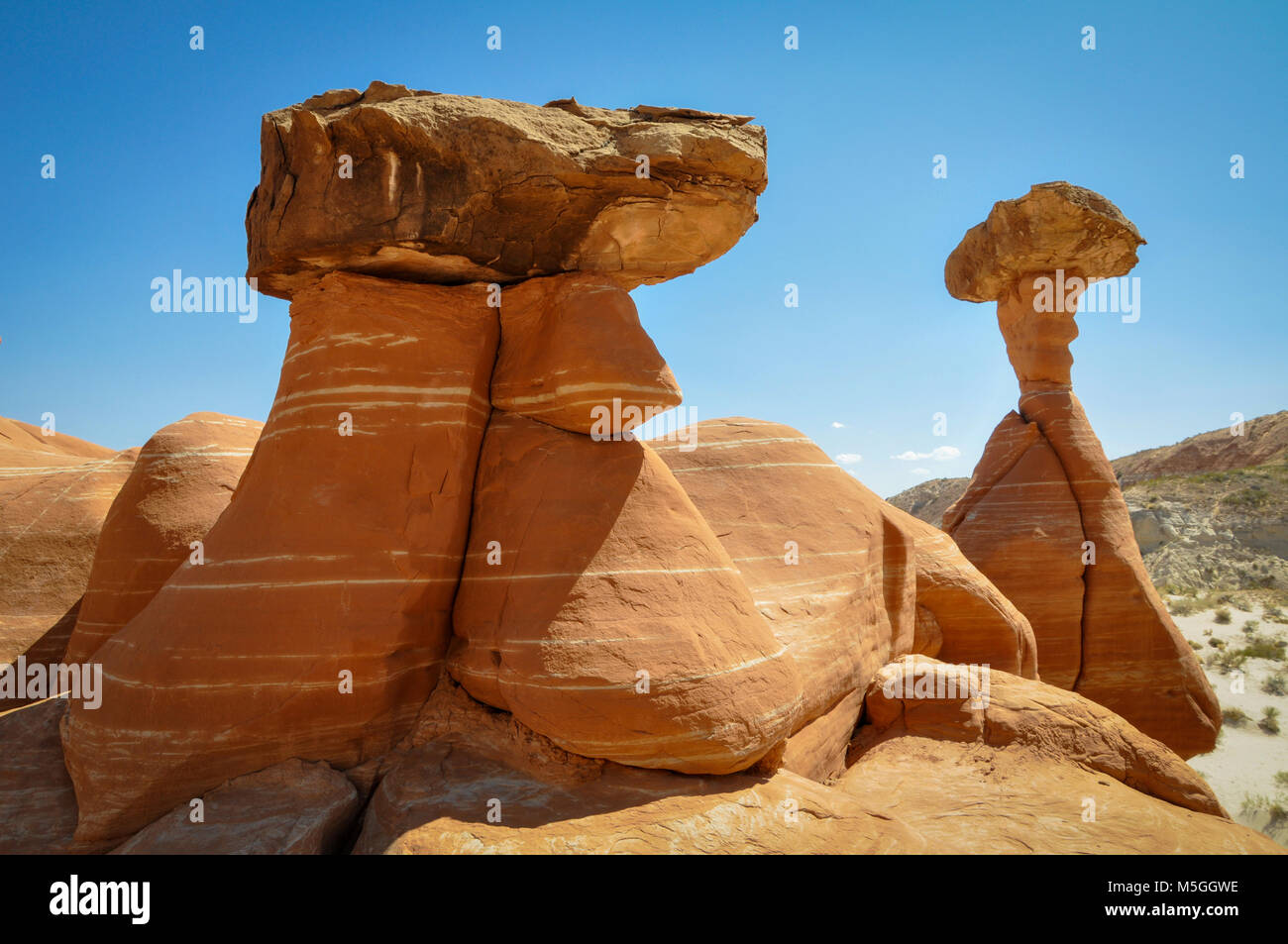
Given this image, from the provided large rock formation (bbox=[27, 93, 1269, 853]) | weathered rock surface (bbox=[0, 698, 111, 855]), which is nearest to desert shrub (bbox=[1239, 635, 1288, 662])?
large rock formation (bbox=[27, 93, 1269, 853])

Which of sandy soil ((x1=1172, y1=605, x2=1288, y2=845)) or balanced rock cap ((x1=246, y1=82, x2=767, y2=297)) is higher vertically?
balanced rock cap ((x1=246, y1=82, x2=767, y2=297))

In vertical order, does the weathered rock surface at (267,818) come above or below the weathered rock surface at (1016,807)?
above

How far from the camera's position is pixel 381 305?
460 centimetres

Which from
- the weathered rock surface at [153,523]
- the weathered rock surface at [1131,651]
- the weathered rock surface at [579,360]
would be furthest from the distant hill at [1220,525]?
the weathered rock surface at [153,523]

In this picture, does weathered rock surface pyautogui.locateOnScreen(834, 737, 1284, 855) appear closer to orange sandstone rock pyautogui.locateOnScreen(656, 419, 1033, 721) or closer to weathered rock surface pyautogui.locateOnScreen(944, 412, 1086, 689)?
orange sandstone rock pyautogui.locateOnScreen(656, 419, 1033, 721)

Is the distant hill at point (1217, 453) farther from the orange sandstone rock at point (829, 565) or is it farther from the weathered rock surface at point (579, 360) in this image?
the weathered rock surface at point (579, 360)

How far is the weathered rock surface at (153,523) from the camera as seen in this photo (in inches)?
253

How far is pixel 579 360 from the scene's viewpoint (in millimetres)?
4660

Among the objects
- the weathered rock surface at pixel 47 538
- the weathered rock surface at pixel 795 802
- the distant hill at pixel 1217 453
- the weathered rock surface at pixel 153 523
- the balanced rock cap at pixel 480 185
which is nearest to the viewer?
the weathered rock surface at pixel 795 802

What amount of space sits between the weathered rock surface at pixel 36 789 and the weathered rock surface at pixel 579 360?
3.49 m

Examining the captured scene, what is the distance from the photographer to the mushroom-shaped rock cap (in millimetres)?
11586

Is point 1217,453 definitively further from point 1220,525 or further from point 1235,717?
point 1235,717

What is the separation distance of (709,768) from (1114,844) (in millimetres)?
2786

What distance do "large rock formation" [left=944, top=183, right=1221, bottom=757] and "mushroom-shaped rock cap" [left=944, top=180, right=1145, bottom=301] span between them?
2cm
